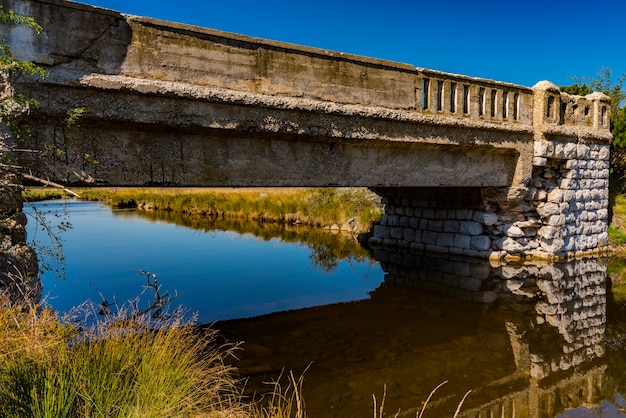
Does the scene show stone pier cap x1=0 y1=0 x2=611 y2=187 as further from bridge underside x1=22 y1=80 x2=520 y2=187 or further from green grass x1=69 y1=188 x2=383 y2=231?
green grass x1=69 y1=188 x2=383 y2=231

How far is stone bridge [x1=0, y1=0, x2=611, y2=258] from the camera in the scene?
529 cm

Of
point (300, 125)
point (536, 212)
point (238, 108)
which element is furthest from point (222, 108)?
point (536, 212)

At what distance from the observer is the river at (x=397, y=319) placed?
4.73m

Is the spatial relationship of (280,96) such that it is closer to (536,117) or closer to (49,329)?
(49,329)

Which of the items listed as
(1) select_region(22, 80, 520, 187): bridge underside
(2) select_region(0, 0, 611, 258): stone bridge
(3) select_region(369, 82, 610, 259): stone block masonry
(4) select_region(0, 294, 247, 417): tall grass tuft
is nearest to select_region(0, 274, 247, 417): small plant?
(4) select_region(0, 294, 247, 417): tall grass tuft

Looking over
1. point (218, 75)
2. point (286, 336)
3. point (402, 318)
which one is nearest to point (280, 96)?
point (218, 75)

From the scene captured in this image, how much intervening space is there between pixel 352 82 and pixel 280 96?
4.32 feet

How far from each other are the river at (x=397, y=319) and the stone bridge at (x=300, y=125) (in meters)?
1.45

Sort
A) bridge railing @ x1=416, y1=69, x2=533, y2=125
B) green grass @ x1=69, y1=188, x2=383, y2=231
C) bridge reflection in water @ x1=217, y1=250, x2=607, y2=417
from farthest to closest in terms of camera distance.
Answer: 1. green grass @ x1=69, y1=188, x2=383, y2=231
2. bridge railing @ x1=416, y1=69, x2=533, y2=125
3. bridge reflection in water @ x1=217, y1=250, x2=607, y2=417

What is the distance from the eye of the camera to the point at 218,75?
614 cm

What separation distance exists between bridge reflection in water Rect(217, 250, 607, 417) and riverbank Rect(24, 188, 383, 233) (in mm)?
7650

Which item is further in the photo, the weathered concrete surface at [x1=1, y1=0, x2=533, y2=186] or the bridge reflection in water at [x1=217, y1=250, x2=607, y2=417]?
the weathered concrete surface at [x1=1, y1=0, x2=533, y2=186]

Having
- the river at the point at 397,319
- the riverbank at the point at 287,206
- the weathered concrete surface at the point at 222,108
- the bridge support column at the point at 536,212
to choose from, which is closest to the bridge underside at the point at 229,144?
the weathered concrete surface at the point at 222,108

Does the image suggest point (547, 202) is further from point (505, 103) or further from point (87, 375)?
point (87, 375)
